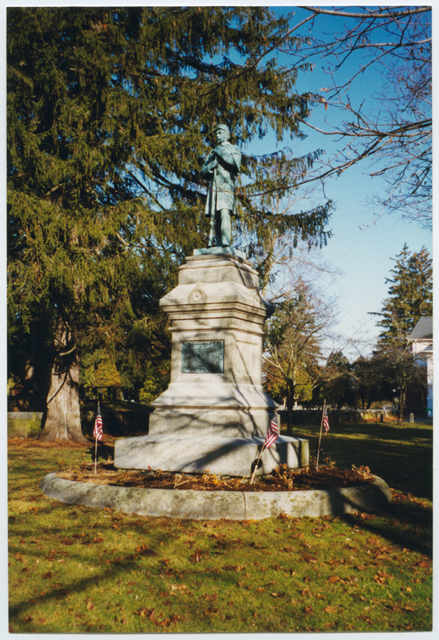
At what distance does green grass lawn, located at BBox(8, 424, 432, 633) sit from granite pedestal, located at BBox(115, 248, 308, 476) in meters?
1.21

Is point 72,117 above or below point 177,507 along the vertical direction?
above

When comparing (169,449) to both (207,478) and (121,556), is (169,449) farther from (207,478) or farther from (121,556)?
(121,556)

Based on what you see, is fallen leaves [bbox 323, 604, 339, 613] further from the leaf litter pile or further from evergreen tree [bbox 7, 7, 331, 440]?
evergreen tree [bbox 7, 7, 331, 440]

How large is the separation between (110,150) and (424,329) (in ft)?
90.3

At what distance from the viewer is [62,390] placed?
1439 centimetres

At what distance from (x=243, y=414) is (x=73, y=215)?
6.97 metres

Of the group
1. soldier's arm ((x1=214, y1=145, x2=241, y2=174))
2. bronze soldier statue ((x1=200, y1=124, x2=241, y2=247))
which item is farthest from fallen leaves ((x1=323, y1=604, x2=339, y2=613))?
soldier's arm ((x1=214, y1=145, x2=241, y2=174))

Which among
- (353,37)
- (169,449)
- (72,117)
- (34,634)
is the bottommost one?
(34,634)

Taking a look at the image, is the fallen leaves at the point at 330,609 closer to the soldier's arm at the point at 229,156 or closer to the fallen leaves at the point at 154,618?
the fallen leaves at the point at 154,618

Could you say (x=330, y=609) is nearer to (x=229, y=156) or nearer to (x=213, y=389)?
(x=213, y=389)

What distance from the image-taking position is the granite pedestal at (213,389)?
6.65 metres

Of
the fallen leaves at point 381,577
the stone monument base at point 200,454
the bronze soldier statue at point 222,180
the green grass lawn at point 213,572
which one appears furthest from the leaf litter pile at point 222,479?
the bronze soldier statue at point 222,180

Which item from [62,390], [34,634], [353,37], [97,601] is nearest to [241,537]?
[97,601]
